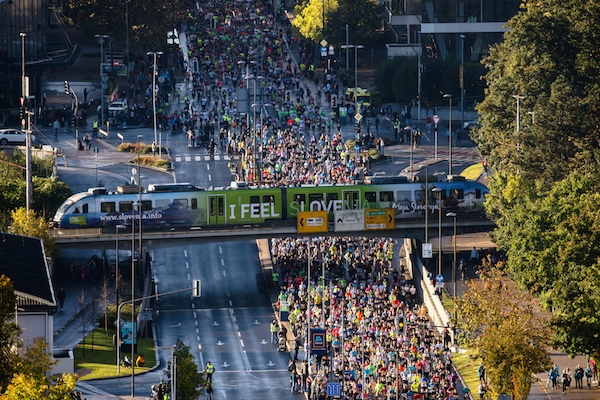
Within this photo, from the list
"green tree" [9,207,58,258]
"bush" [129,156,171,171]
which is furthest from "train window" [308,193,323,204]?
"bush" [129,156,171,171]

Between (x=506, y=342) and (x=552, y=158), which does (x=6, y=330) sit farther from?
(x=552, y=158)

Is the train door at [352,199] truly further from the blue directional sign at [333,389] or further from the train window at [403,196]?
the blue directional sign at [333,389]

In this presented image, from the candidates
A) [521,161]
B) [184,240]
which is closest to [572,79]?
[521,161]

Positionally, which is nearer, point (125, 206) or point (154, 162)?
point (125, 206)

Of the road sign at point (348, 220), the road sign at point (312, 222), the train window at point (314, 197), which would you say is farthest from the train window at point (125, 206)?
the road sign at point (348, 220)

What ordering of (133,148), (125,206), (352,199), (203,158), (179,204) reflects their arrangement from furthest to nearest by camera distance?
(133,148) < (203,158) < (352,199) < (179,204) < (125,206)

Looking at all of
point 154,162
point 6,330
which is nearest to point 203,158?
point 154,162

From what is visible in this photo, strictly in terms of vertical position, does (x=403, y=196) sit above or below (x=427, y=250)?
above
